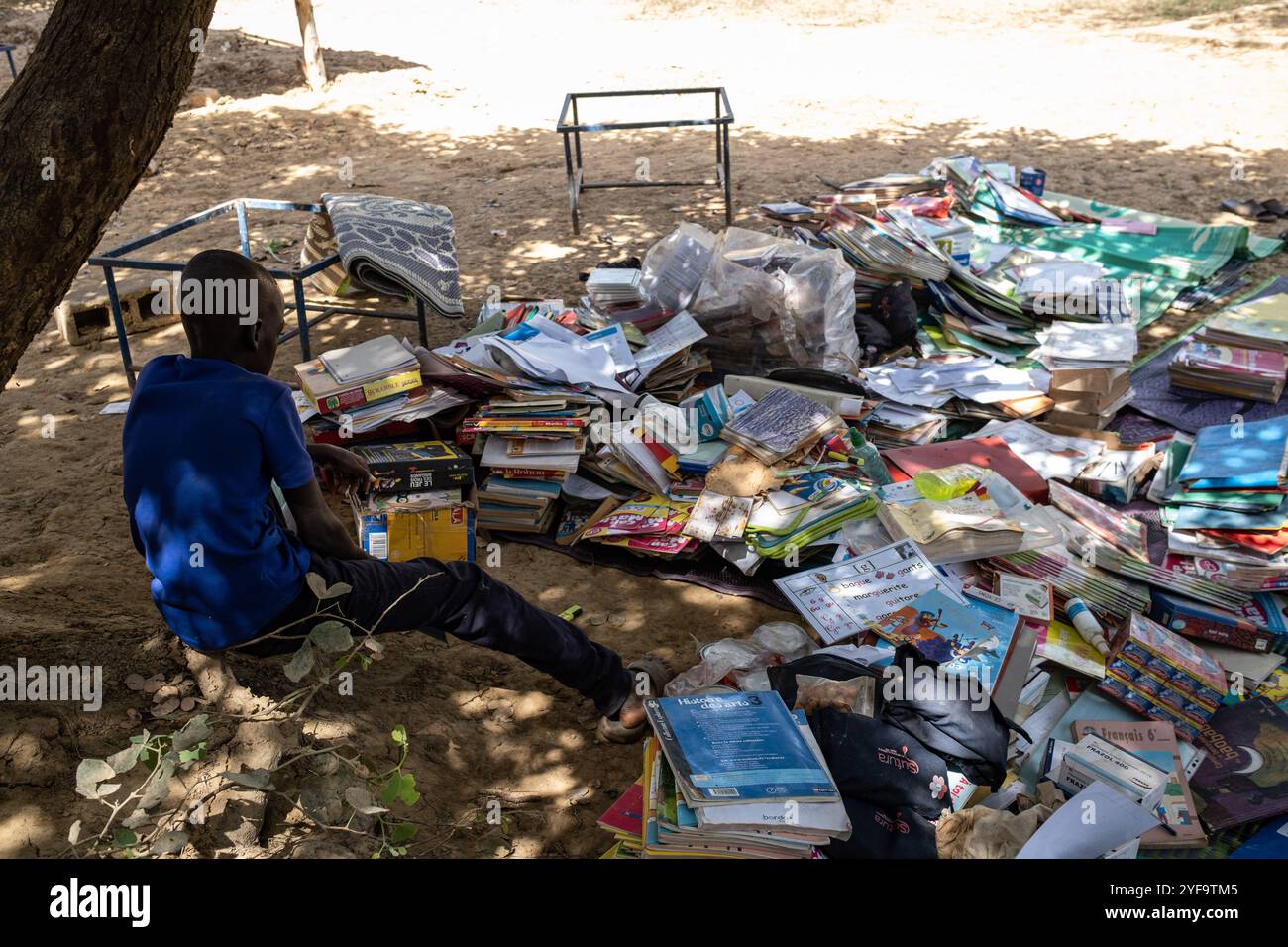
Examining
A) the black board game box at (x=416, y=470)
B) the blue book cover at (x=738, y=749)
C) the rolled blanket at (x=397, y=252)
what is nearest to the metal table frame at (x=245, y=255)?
the rolled blanket at (x=397, y=252)

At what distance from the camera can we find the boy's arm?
8.30 feet

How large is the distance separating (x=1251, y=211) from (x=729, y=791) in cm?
691

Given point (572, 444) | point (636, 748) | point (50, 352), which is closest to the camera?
point (636, 748)

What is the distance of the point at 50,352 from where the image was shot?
19.1 feet

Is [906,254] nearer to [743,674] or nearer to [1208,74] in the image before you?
[743,674]

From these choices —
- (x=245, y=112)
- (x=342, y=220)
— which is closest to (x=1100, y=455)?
(x=342, y=220)

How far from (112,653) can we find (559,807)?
4.16ft

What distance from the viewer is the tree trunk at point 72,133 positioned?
249 cm

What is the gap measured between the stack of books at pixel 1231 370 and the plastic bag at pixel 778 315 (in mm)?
1580

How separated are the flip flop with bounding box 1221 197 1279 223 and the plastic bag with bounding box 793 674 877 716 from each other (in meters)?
6.19

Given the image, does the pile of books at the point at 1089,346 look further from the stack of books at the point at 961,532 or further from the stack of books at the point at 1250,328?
the stack of books at the point at 961,532

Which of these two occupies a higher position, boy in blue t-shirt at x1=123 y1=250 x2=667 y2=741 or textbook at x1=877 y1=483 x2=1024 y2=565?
boy in blue t-shirt at x1=123 y1=250 x2=667 y2=741

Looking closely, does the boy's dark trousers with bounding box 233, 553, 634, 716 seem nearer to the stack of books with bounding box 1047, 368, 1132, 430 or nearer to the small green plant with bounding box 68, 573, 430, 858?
the small green plant with bounding box 68, 573, 430, 858

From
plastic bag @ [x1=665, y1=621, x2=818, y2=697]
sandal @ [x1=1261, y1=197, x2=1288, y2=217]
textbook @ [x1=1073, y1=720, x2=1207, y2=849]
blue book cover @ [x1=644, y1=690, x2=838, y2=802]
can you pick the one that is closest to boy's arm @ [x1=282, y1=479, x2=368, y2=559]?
blue book cover @ [x1=644, y1=690, x2=838, y2=802]
